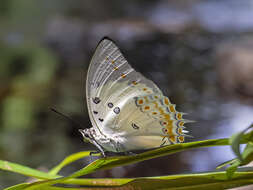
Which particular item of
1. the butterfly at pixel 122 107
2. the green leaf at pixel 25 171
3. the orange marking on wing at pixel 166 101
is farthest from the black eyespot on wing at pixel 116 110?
the green leaf at pixel 25 171

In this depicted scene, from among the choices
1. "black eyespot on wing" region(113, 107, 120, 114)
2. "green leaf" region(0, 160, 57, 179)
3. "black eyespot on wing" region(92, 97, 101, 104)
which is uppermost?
"black eyespot on wing" region(92, 97, 101, 104)

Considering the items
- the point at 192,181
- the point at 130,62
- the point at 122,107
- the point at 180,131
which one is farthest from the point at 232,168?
the point at 130,62

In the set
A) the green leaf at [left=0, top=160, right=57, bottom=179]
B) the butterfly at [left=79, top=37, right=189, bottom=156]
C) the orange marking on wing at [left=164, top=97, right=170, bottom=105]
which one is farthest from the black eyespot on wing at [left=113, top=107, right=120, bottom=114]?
the green leaf at [left=0, top=160, right=57, bottom=179]

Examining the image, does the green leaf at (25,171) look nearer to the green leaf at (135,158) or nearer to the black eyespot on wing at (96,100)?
the green leaf at (135,158)

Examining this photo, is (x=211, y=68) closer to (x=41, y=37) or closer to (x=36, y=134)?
(x=36, y=134)

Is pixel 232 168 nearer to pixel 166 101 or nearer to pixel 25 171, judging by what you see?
pixel 166 101

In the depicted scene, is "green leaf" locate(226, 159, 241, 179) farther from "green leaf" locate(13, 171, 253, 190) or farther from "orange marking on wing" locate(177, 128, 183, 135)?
"orange marking on wing" locate(177, 128, 183, 135)

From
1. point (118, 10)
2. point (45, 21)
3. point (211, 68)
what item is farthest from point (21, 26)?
point (211, 68)
